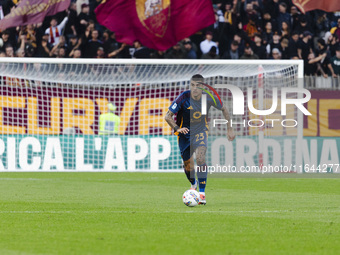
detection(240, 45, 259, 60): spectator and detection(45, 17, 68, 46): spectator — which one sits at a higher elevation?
detection(45, 17, 68, 46): spectator

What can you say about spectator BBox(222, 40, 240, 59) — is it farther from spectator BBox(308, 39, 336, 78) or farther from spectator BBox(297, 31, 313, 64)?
spectator BBox(308, 39, 336, 78)

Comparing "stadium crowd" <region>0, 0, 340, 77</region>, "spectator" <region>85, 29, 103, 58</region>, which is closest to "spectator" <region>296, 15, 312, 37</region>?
"stadium crowd" <region>0, 0, 340, 77</region>

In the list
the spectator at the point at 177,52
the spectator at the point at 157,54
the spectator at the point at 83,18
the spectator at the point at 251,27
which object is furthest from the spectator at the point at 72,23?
the spectator at the point at 251,27

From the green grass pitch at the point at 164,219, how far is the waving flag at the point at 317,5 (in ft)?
20.7

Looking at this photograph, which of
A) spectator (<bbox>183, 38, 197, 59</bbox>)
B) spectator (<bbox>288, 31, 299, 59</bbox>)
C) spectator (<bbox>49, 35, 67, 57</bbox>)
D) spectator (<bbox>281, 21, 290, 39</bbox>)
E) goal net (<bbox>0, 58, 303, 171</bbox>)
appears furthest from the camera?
spectator (<bbox>281, 21, 290, 39</bbox>)

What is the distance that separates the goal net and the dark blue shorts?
7.73m

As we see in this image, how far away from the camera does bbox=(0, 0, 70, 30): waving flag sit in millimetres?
19891

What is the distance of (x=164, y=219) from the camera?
8969mm

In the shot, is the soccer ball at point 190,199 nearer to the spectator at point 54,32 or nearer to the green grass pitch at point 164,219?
the green grass pitch at point 164,219

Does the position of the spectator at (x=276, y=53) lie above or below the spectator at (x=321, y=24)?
below

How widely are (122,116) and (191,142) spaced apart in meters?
9.12

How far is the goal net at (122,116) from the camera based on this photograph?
19.4 m

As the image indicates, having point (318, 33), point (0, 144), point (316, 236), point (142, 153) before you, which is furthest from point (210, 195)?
point (318, 33)

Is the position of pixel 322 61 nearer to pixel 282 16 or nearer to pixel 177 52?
pixel 282 16
